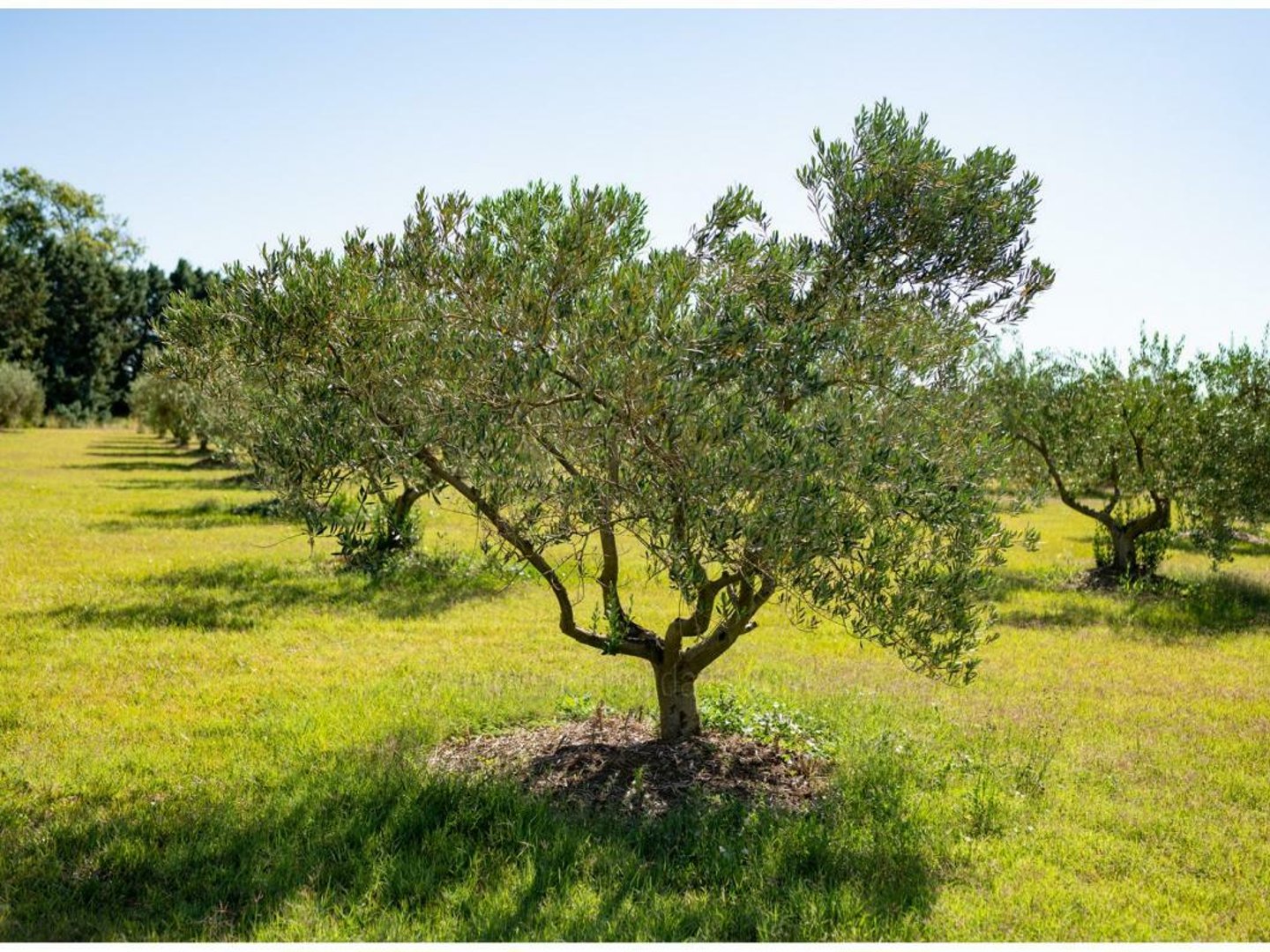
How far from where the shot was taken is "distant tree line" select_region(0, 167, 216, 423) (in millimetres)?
73625

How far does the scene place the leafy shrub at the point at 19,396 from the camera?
225 ft

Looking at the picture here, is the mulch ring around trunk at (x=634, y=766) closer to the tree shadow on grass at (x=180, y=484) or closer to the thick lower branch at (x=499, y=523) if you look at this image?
the thick lower branch at (x=499, y=523)

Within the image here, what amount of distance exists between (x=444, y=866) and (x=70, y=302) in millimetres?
90832

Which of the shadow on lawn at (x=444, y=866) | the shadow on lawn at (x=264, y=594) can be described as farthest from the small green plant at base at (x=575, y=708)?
the shadow on lawn at (x=264, y=594)

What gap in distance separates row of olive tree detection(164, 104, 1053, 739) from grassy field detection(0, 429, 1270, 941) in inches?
74.7

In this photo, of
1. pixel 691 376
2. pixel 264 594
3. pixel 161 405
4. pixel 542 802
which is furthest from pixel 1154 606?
pixel 161 405

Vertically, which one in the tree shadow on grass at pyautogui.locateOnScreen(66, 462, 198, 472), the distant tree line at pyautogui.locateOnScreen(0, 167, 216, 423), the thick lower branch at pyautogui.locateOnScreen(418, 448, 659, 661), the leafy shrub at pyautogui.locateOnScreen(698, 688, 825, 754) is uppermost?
the distant tree line at pyautogui.locateOnScreen(0, 167, 216, 423)

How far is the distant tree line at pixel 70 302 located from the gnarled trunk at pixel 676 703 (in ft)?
245

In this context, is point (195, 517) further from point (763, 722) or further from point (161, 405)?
point (161, 405)

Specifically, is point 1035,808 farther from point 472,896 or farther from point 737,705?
point 472,896

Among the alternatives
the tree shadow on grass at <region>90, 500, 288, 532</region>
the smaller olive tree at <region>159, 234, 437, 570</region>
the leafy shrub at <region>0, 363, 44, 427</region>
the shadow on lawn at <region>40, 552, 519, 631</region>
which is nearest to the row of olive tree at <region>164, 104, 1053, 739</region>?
the smaller olive tree at <region>159, 234, 437, 570</region>

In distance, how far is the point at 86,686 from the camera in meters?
12.4

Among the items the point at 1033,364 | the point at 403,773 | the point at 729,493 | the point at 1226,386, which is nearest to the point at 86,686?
the point at 403,773

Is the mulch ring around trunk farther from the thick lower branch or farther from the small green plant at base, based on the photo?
the thick lower branch
